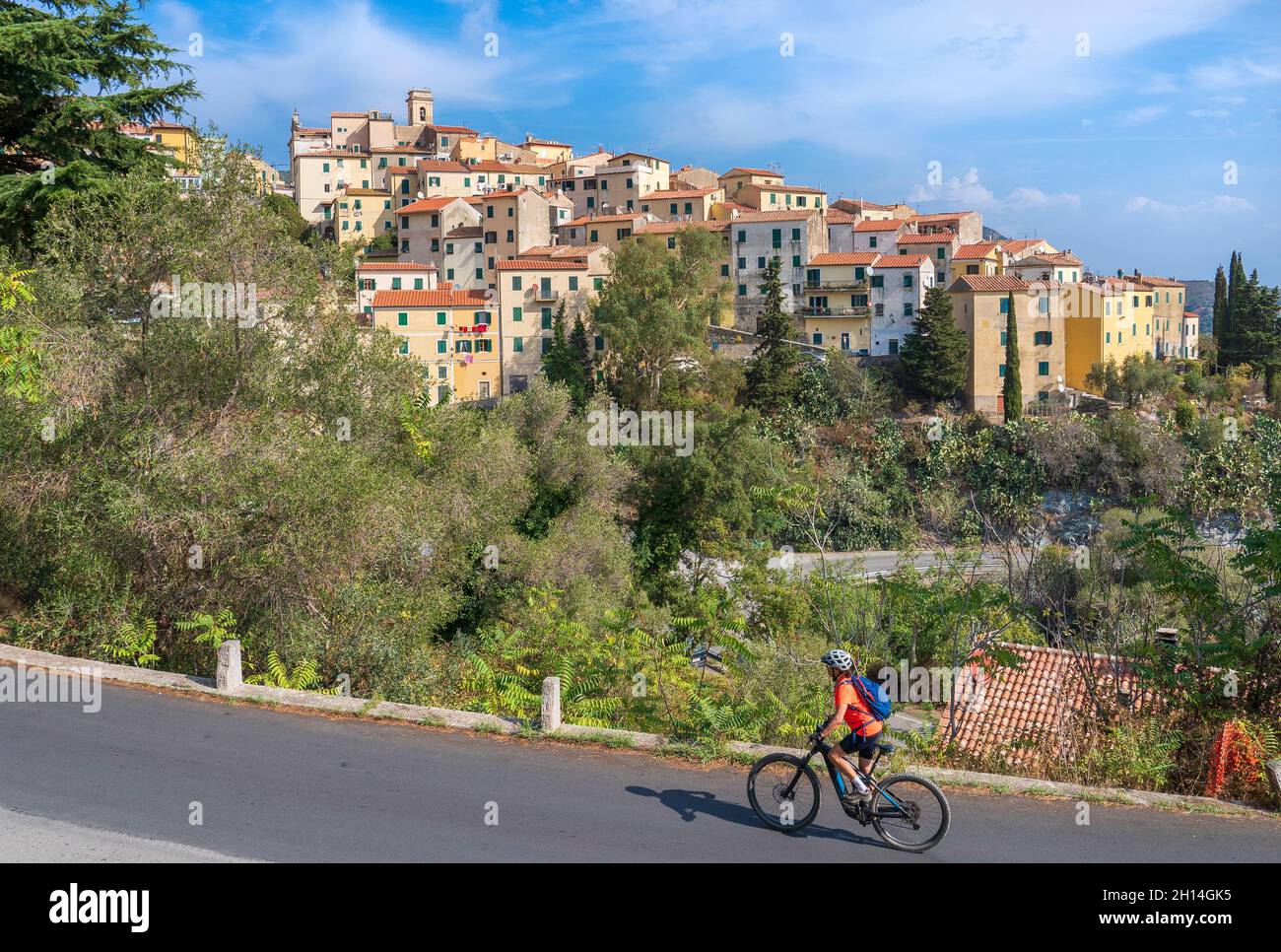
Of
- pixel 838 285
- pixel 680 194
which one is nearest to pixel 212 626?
pixel 838 285

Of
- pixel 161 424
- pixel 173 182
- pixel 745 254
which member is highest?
pixel 745 254

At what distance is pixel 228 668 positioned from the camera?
10680mm

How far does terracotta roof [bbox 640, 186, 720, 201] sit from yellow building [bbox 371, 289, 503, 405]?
2087 centimetres

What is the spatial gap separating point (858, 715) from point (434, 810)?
10.3 ft

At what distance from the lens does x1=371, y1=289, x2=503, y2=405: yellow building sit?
54.7 meters

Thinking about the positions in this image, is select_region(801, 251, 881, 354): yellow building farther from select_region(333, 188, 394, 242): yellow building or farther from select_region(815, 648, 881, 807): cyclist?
select_region(815, 648, 881, 807): cyclist

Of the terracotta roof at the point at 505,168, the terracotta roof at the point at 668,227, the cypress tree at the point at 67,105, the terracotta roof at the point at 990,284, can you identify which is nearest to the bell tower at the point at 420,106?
the terracotta roof at the point at 505,168

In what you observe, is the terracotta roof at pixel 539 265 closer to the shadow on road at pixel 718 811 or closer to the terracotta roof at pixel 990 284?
the terracotta roof at pixel 990 284

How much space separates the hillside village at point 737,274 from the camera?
190 feet

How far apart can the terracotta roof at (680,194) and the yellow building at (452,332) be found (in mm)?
20873
